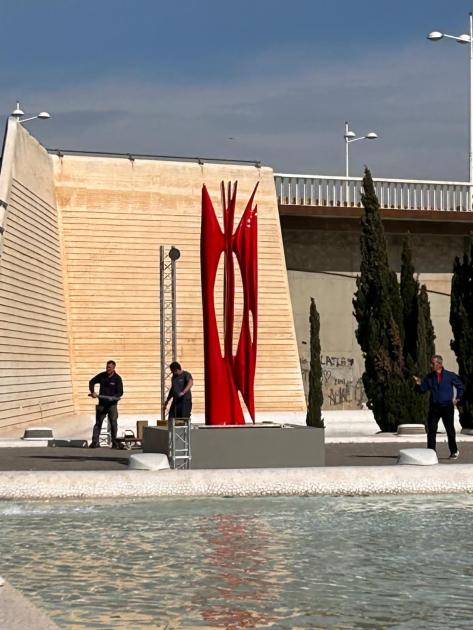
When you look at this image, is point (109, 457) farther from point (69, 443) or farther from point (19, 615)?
point (19, 615)

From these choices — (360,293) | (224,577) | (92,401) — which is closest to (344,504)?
(224,577)

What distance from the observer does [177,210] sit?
1705 inches

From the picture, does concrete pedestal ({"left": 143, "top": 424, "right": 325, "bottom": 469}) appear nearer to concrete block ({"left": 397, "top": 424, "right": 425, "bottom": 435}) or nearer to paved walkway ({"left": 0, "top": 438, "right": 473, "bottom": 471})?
paved walkway ({"left": 0, "top": 438, "right": 473, "bottom": 471})

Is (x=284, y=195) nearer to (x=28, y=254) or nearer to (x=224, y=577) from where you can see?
(x=28, y=254)

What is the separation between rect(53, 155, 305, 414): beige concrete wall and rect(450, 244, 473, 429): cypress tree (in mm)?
10524

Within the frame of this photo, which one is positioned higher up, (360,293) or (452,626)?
(360,293)

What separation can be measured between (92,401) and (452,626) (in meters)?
31.7

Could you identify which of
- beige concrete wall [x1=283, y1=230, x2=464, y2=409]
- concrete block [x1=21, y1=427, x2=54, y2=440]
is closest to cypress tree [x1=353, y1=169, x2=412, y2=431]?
concrete block [x1=21, y1=427, x2=54, y2=440]

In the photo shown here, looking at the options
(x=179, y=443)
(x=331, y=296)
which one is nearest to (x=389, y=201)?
(x=331, y=296)

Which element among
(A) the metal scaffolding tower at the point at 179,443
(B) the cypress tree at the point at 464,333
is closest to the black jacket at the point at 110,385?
(A) the metal scaffolding tower at the point at 179,443

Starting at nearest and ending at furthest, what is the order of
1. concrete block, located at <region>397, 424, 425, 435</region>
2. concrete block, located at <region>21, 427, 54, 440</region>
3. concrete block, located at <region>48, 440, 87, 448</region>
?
concrete block, located at <region>48, 440, 87, 448</region>
concrete block, located at <region>21, 427, 54, 440</region>
concrete block, located at <region>397, 424, 425, 435</region>

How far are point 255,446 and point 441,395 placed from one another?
3.00 m

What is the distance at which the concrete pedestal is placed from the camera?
1948 cm

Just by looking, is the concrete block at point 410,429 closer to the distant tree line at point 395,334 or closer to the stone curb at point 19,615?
the distant tree line at point 395,334
